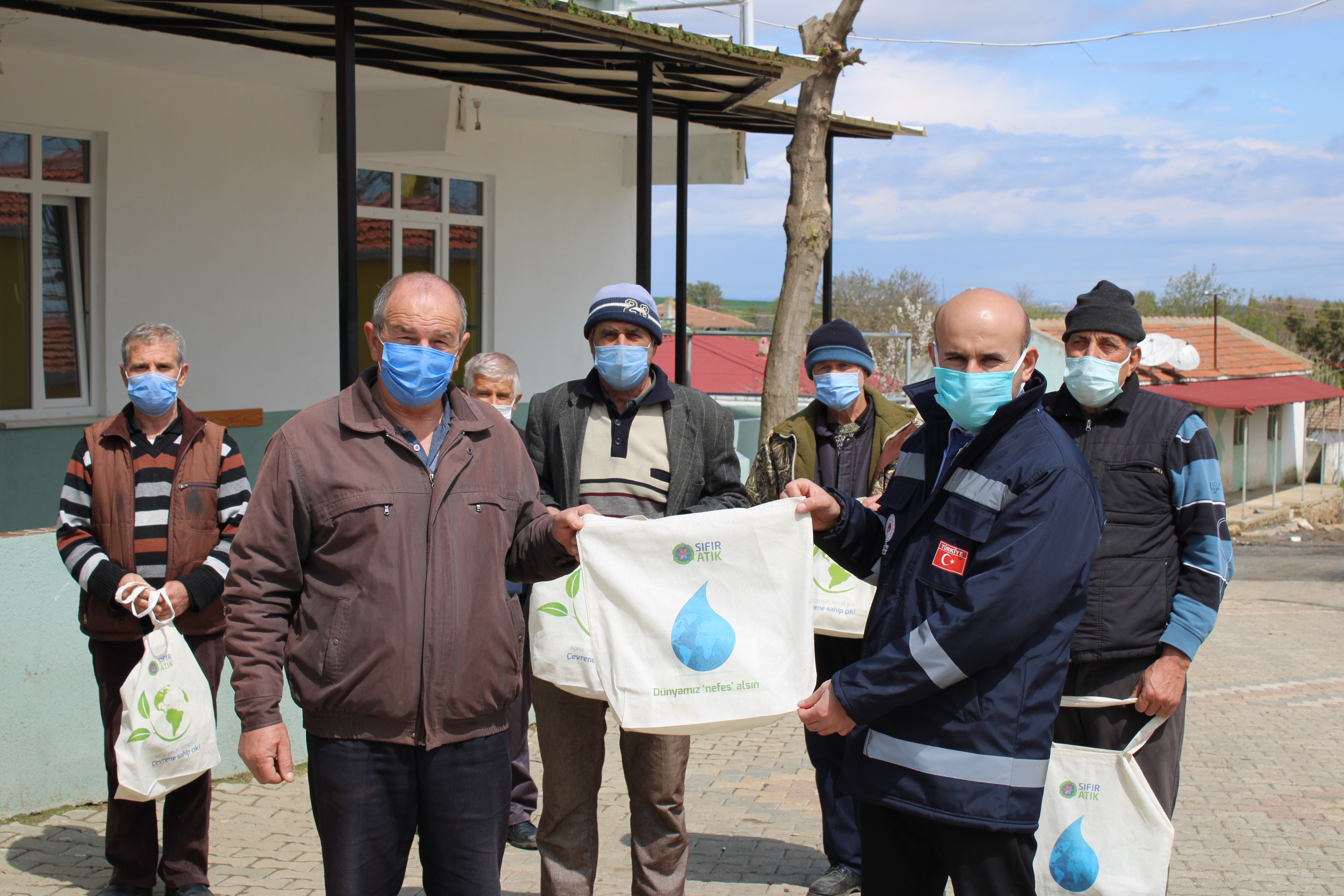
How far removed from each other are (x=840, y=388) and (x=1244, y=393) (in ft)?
97.9

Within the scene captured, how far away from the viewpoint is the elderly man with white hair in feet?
15.8

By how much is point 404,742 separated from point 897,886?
1.31 meters

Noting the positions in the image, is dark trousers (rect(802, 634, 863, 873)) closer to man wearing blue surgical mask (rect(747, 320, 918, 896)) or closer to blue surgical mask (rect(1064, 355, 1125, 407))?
man wearing blue surgical mask (rect(747, 320, 918, 896))

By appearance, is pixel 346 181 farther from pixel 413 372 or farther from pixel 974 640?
pixel 974 640

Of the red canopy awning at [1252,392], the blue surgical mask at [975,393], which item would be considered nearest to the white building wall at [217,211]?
the blue surgical mask at [975,393]

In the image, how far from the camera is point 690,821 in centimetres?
526

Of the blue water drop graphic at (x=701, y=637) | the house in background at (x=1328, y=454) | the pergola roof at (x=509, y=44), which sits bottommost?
the house in background at (x=1328, y=454)

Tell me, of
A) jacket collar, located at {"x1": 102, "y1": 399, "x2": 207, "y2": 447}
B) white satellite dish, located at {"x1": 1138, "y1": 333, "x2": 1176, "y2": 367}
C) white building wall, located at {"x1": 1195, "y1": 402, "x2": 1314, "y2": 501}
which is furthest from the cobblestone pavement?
white building wall, located at {"x1": 1195, "y1": 402, "x2": 1314, "y2": 501}

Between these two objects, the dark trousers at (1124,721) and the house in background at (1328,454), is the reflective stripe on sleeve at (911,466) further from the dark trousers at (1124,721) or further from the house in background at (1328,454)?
the house in background at (1328,454)

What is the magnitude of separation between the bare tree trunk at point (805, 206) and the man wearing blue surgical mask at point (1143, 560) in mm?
4672

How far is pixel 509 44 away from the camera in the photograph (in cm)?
684

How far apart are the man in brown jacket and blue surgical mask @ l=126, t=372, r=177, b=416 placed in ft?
4.73

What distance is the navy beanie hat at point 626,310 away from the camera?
3.91 metres

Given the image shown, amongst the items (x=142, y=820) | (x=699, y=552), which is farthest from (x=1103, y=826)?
(x=142, y=820)
